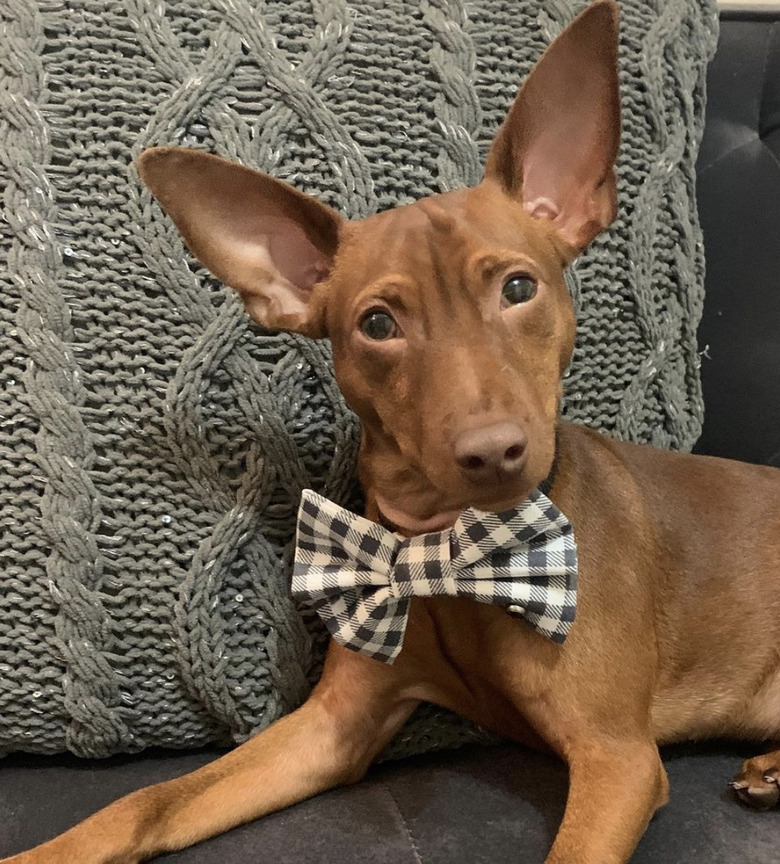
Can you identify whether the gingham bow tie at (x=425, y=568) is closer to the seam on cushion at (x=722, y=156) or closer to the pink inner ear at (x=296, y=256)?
the pink inner ear at (x=296, y=256)

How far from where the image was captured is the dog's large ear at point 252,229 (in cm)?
123

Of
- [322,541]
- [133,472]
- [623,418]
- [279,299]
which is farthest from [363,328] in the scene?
[623,418]

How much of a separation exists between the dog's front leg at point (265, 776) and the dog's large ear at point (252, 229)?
0.57 meters

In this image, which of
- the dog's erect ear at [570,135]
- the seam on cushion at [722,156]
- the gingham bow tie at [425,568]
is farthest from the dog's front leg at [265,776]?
the seam on cushion at [722,156]

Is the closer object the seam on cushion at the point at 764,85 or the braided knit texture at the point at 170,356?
the braided knit texture at the point at 170,356

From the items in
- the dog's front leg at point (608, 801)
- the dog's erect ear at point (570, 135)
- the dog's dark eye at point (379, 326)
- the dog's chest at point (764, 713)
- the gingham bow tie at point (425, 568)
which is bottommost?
the dog's chest at point (764, 713)

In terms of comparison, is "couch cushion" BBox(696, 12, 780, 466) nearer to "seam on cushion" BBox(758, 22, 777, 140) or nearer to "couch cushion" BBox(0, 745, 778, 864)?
"seam on cushion" BBox(758, 22, 777, 140)

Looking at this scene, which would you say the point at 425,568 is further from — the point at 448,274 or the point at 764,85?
the point at 764,85

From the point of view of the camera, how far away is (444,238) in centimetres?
122

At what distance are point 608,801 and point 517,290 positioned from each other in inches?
27.0

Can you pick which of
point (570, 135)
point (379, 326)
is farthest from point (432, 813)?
point (570, 135)

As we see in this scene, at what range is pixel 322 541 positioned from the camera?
1.34 metres

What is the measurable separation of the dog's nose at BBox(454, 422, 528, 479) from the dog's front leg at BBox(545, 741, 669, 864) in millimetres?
456

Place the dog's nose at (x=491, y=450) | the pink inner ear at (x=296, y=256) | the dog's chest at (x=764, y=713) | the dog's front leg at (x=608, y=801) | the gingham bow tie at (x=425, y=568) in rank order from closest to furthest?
the dog's nose at (x=491, y=450), the dog's front leg at (x=608, y=801), the gingham bow tie at (x=425, y=568), the pink inner ear at (x=296, y=256), the dog's chest at (x=764, y=713)
